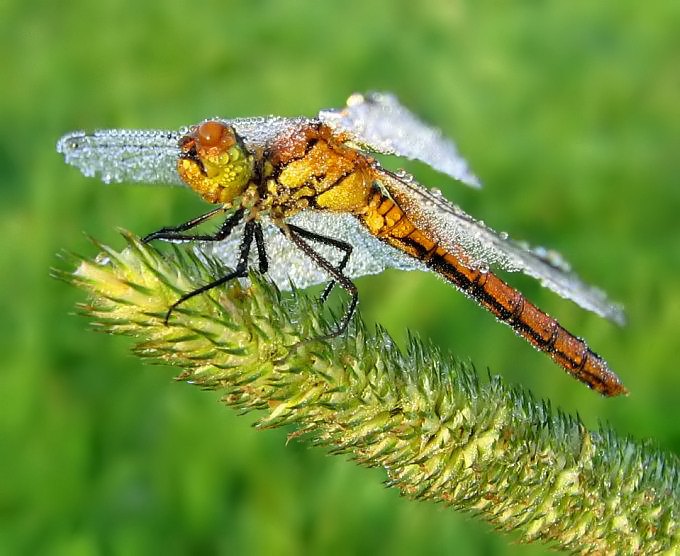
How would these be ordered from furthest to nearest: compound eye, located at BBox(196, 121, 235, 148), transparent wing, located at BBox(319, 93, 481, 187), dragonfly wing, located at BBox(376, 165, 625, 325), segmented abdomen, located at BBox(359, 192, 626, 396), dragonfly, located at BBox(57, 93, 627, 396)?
1. segmented abdomen, located at BBox(359, 192, 626, 396)
2. dragonfly wing, located at BBox(376, 165, 625, 325)
3. dragonfly, located at BBox(57, 93, 627, 396)
4. compound eye, located at BBox(196, 121, 235, 148)
5. transparent wing, located at BBox(319, 93, 481, 187)

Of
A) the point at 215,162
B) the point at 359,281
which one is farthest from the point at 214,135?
the point at 359,281

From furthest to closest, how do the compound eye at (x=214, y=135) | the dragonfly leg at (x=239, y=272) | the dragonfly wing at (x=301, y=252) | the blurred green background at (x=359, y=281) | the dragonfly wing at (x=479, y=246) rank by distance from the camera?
1. the blurred green background at (x=359, y=281)
2. the dragonfly wing at (x=301, y=252)
3. the dragonfly wing at (x=479, y=246)
4. the compound eye at (x=214, y=135)
5. the dragonfly leg at (x=239, y=272)

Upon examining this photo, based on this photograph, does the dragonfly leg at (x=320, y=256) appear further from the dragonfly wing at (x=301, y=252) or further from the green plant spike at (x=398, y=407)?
the green plant spike at (x=398, y=407)

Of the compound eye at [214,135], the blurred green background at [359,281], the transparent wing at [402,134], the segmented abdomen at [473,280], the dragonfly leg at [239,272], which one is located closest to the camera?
the dragonfly leg at [239,272]

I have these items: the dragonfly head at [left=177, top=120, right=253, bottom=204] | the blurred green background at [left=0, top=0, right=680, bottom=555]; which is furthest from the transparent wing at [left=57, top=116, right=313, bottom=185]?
the blurred green background at [left=0, top=0, right=680, bottom=555]

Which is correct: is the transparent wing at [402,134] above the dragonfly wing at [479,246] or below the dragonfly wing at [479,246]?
below

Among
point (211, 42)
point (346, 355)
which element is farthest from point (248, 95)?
point (346, 355)

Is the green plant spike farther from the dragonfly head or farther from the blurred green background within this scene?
the blurred green background

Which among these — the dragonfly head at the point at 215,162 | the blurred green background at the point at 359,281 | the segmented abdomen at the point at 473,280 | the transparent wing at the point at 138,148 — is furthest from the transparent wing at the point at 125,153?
the blurred green background at the point at 359,281
